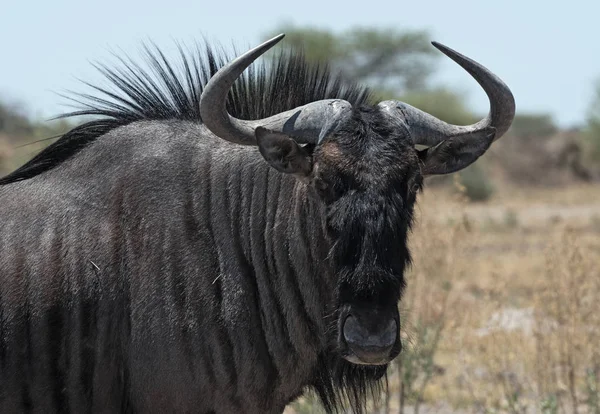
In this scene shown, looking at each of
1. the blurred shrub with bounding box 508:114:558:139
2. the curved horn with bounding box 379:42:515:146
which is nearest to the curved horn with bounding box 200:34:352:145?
the curved horn with bounding box 379:42:515:146

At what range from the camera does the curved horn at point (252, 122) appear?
4.27 meters

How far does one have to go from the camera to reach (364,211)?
4059 millimetres

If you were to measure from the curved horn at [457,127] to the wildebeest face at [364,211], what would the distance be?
0.18m

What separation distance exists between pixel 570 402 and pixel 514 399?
41.7 inches

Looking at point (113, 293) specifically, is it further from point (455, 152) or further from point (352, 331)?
point (455, 152)

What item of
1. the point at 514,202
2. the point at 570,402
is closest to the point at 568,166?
the point at 514,202

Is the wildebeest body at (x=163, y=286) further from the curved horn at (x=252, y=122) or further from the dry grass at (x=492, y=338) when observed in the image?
the dry grass at (x=492, y=338)

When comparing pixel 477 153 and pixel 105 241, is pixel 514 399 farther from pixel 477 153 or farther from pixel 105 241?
pixel 105 241

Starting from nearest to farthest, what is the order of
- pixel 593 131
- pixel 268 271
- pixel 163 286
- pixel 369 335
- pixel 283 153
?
pixel 369 335 → pixel 283 153 → pixel 163 286 → pixel 268 271 → pixel 593 131

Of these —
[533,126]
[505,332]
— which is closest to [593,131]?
[533,126]

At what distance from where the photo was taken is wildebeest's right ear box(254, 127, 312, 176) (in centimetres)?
424

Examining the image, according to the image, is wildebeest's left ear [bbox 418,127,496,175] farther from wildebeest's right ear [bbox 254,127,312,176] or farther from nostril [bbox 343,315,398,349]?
nostril [bbox 343,315,398,349]

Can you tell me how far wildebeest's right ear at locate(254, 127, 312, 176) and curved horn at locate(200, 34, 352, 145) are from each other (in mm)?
112

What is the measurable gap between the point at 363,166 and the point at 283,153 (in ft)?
1.28
